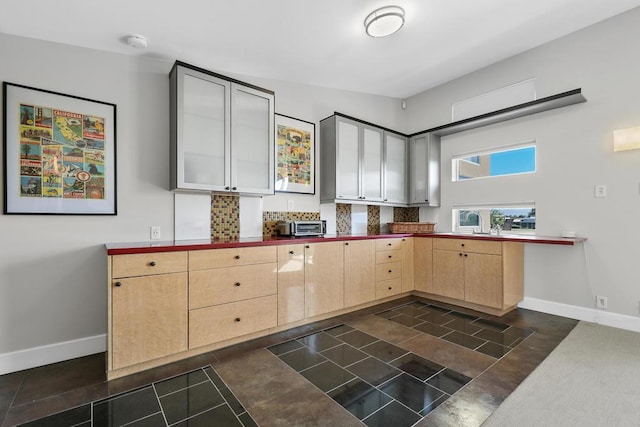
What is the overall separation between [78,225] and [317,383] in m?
2.29

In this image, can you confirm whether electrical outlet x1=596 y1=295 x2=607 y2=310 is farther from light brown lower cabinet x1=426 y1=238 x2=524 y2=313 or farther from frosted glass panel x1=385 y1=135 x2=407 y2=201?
frosted glass panel x1=385 y1=135 x2=407 y2=201

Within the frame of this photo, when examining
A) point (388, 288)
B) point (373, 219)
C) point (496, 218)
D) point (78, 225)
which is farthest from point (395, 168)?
point (78, 225)

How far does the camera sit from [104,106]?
259 centimetres

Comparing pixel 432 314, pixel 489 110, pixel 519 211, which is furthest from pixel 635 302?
pixel 489 110

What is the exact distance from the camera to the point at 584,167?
326 centimetres

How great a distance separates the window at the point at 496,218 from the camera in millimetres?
3736

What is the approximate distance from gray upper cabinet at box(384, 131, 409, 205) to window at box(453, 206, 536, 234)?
2.78 feet

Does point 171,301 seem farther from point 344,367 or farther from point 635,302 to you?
point 635,302

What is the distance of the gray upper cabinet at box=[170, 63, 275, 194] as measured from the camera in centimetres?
267

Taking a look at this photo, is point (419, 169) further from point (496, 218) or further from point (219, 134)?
point (219, 134)

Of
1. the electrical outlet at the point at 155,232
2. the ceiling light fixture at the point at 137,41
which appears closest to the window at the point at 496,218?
the electrical outlet at the point at 155,232

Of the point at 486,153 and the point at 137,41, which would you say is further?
A: the point at 486,153

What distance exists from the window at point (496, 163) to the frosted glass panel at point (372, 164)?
117 centimetres

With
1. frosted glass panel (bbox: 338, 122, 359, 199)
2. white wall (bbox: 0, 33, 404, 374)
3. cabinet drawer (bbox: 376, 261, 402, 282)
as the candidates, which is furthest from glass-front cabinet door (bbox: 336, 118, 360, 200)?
white wall (bbox: 0, 33, 404, 374)
